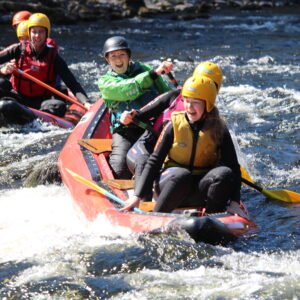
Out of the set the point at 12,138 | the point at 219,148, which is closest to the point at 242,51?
the point at 12,138

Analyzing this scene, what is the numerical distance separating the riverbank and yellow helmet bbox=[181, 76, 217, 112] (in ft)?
55.1

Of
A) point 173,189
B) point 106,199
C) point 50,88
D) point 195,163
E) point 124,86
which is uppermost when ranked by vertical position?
point 124,86

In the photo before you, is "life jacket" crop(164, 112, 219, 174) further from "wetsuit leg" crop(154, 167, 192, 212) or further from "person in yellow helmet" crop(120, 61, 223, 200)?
"person in yellow helmet" crop(120, 61, 223, 200)

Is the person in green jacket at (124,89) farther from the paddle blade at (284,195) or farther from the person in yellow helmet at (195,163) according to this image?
the paddle blade at (284,195)

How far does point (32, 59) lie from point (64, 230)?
432 centimetres

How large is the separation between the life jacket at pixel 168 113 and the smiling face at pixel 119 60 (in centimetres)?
76

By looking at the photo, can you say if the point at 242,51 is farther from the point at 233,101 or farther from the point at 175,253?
the point at 175,253

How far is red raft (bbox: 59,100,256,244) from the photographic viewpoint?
5.50 meters

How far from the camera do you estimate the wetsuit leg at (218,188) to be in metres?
5.71

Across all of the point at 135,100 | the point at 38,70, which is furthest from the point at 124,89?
the point at 38,70

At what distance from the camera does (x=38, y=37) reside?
385 inches

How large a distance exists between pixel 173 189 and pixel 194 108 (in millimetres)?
626

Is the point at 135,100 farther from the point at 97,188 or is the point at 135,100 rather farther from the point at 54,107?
the point at 54,107

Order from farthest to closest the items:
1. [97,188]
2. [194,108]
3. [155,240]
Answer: [97,188] → [194,108] → [155,240]
